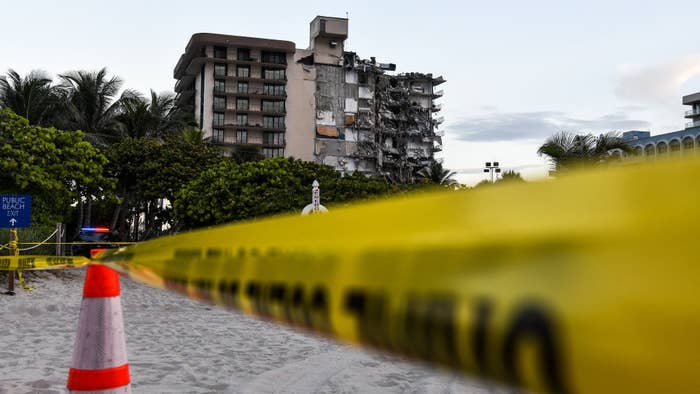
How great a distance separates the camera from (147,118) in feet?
126

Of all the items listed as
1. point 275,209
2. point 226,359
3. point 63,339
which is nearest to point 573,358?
point 226,359

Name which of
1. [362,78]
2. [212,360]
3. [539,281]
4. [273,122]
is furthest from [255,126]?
[539,281]

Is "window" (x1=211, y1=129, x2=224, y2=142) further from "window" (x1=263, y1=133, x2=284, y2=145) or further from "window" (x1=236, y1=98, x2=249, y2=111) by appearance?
"window" (x1=263, y1=133, x2=284, y2=145)

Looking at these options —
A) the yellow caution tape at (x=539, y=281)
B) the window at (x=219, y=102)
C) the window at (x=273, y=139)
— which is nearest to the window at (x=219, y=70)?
the window at (x=219, y=102)

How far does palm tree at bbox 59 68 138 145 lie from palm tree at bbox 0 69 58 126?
1699 mm

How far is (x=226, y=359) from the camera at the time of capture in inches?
257

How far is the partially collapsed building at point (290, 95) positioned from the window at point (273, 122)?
105 mm

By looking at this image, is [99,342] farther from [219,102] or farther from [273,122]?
[273,122]

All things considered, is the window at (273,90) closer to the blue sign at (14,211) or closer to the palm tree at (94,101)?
the palm tree at (94,101)

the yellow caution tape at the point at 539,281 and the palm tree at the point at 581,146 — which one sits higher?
the palm tree at the point at 581,146

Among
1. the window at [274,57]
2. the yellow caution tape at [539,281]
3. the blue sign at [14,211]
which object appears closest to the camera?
the yellow caution tape at [539,281]

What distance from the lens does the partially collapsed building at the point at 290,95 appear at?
2458 inches

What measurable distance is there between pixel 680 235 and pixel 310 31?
233 feet

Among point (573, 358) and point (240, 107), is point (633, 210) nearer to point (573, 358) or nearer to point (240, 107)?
point (573, 358)
